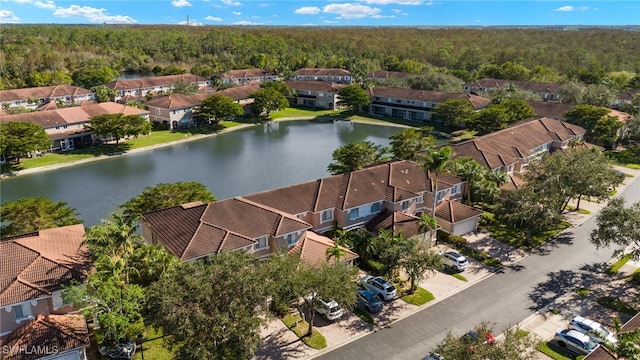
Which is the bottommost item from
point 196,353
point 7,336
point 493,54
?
point 7,336

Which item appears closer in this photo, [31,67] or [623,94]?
[623,94]

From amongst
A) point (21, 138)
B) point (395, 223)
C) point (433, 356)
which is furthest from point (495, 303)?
point (21, 138)

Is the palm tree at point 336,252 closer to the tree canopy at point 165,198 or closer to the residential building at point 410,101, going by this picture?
the tree canopy at point 165,198

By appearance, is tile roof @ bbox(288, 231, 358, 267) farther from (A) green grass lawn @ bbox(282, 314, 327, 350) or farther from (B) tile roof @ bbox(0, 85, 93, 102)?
(B) tile roof @ bbox(0, 85, 93, 102)

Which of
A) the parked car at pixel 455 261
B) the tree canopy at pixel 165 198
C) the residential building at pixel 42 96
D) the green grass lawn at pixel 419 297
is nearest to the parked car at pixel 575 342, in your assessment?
the green grass lawn at pixel 419 297

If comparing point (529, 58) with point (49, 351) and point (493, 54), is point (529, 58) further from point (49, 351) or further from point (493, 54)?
point (49, 351)

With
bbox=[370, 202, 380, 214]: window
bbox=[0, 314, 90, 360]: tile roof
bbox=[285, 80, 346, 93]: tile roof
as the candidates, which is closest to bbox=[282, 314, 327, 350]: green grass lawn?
bbox=[0, 314, 90, 360]: tile roof

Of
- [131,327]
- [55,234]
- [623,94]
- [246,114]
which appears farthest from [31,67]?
[623,94]
